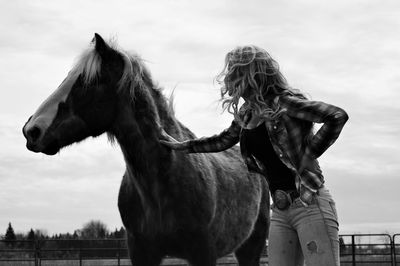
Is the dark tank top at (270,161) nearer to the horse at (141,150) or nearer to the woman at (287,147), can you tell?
the woman at (287,147)

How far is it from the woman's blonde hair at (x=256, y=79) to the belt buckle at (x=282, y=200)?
1.33 feet

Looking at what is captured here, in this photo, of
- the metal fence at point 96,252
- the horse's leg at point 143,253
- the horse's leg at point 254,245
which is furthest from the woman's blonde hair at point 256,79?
the metal fence at point 96,252

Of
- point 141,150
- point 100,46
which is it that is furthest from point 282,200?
point 100,46

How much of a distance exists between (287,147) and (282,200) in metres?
0.28

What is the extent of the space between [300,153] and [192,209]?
180 cm

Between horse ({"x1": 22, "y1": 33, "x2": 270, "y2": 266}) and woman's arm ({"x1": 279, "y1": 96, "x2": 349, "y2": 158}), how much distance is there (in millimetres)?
1833

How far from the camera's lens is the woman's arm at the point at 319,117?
9.87 ft

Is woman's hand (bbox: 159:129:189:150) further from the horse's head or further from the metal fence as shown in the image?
the metal fence

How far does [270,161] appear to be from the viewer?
128 inches

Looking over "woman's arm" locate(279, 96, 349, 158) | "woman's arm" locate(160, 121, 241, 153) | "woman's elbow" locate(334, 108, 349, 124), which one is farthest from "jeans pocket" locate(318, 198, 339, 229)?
"woman's arm" locate(160, 121, 241, 153)

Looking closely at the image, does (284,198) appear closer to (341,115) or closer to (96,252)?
(341,115)

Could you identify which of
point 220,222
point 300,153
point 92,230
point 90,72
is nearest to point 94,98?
point 90,72

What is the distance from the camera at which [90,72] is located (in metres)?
4.61

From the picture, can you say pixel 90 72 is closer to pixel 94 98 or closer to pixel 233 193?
pixel 94 98
